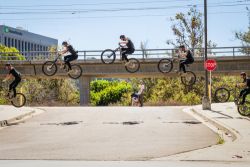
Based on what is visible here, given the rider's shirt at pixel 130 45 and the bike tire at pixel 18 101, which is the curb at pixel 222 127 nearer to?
the rider's shirt at pixel 130 45

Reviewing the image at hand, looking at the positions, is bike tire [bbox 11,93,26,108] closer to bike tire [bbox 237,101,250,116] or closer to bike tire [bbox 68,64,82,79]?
bike tire [bbox 68,64,82,79]

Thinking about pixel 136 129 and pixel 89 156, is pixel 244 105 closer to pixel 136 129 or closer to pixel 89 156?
pixel 136 129

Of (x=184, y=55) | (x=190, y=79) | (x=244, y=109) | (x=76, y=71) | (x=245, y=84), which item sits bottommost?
(x=244, y=109)

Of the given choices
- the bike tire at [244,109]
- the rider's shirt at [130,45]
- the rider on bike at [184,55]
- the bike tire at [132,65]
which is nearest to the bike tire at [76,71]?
the bike tire at [132,65]

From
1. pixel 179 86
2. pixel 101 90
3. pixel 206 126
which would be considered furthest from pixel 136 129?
pixel 101 90

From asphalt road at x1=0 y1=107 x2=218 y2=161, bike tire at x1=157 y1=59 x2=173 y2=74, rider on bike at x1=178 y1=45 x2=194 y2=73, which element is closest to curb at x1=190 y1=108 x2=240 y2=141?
asphalt road at x1=0 y1=107 x2=218 y2=161

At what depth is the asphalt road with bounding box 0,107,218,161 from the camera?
44.5 ft

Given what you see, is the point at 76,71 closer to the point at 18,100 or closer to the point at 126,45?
the point at 18,100

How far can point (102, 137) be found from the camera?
1769 cm

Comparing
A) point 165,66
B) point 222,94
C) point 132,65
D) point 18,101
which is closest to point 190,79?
point 165,66

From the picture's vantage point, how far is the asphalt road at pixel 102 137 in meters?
13.6

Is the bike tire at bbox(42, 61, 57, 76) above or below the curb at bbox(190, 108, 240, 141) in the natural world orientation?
above

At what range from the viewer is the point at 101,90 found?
7788cm

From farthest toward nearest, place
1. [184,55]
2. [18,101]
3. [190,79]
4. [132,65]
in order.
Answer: [18,101] → [190,79] → [132,65] → [184,55]
